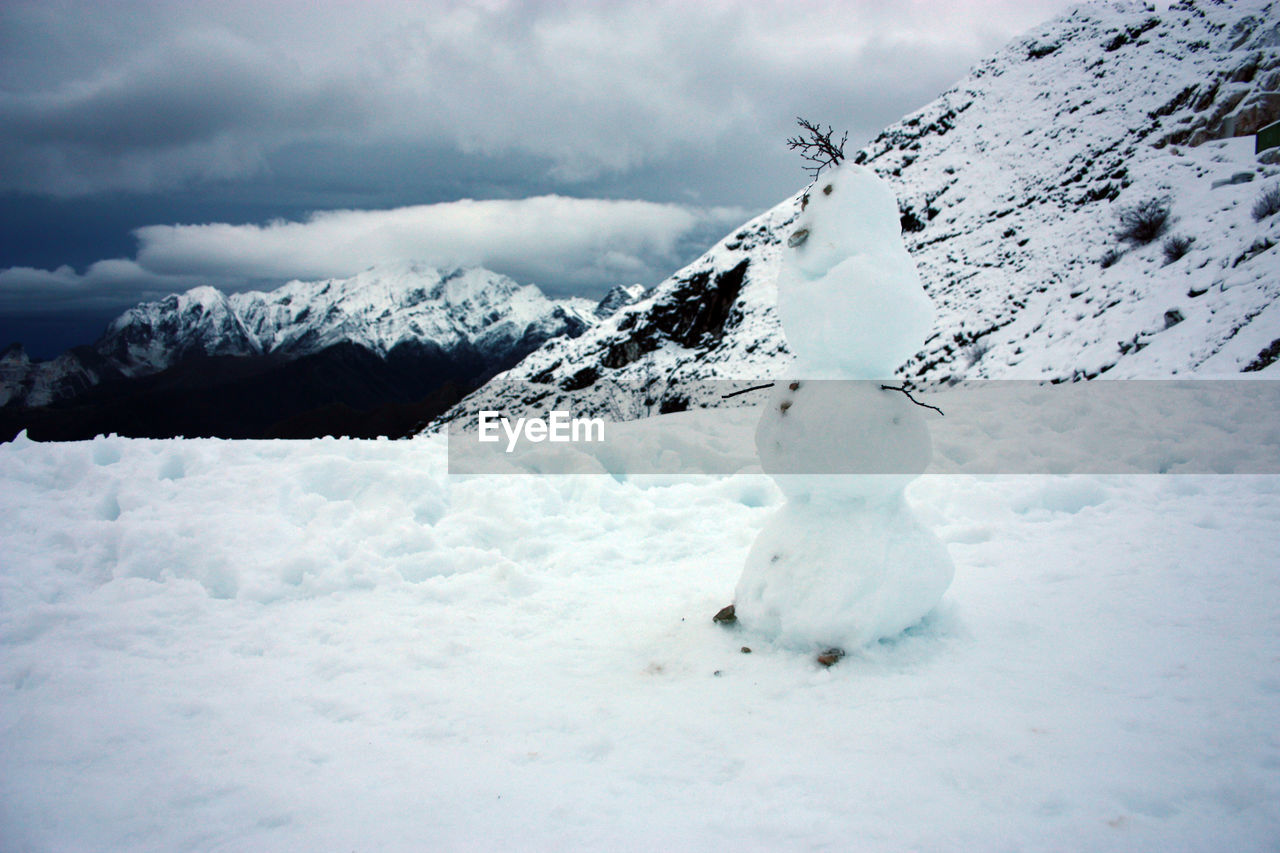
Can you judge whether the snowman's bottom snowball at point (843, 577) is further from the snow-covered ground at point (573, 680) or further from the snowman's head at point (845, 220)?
the snowman's head at point (845, 220)

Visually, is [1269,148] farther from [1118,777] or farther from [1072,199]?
[1118,777]

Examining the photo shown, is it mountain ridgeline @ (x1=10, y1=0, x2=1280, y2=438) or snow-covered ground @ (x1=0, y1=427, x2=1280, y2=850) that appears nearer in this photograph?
snow-covered ground @ (x1=0, y1=427, x2=1280, y2=850)

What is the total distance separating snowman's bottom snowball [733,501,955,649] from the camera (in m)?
3.32

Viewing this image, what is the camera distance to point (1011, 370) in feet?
52.1

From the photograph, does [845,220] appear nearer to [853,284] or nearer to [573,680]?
[853,284]

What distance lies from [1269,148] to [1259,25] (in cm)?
1176

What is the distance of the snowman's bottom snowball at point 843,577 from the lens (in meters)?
3.32

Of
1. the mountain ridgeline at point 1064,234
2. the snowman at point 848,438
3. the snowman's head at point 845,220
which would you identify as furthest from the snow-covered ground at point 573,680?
the snowman's head at point 845,220

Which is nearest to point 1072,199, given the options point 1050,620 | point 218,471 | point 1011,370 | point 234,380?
point 1011,370

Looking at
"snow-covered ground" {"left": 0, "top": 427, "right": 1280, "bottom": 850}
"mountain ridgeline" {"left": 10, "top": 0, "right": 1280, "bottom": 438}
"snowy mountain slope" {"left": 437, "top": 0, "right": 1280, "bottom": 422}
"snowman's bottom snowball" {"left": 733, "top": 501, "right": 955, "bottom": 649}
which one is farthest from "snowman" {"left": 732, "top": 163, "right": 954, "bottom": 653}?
"snowy mountain slope" {"left": 437, "top": 0, "right": 1280, "bottom": 422}

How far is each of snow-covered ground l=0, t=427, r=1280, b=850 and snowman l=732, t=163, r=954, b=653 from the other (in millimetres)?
288

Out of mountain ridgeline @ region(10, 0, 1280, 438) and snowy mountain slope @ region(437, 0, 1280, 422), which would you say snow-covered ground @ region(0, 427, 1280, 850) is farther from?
snowy mountain slope @ region(437, 0, 1280, 422)

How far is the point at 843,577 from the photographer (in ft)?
11.0

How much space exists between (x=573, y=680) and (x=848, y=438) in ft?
7.20
